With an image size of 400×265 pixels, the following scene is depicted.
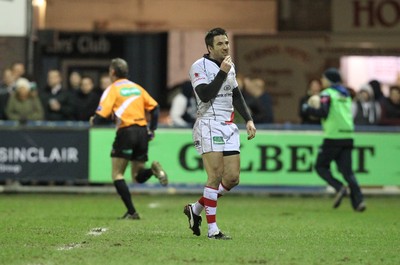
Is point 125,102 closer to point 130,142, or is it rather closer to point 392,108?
point 130,142

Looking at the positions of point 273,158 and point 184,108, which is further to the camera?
point 184,108

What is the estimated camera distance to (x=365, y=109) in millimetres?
22328

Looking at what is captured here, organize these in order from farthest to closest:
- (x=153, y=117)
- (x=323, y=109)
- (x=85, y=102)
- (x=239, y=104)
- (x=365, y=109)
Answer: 1. (x=365, y=109)
2. (x=85, y=102)
3. (x=323, y=109)
4. (x=153, y=117)
5. (x=239, y=104)

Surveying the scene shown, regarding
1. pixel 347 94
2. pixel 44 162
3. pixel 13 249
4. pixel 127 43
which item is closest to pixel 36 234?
pixel 13 249

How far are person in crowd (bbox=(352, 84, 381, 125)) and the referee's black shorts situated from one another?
768 cm

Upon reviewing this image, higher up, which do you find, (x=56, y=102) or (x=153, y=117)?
(x=153, y=117)

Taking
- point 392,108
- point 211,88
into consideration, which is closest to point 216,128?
point 211,88

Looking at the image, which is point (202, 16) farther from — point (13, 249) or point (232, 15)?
point (13, 249)

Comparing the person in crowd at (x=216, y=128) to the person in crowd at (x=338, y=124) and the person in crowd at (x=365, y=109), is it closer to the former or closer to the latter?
the person in crowd at (x=338, y=124)

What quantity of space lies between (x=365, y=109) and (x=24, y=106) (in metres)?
6.25

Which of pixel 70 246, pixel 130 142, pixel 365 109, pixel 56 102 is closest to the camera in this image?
pixel 70 246

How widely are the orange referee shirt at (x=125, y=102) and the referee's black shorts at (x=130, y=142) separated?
3.1 inches

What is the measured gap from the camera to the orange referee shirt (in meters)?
15.0

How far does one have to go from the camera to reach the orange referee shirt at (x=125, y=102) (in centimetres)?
1502
